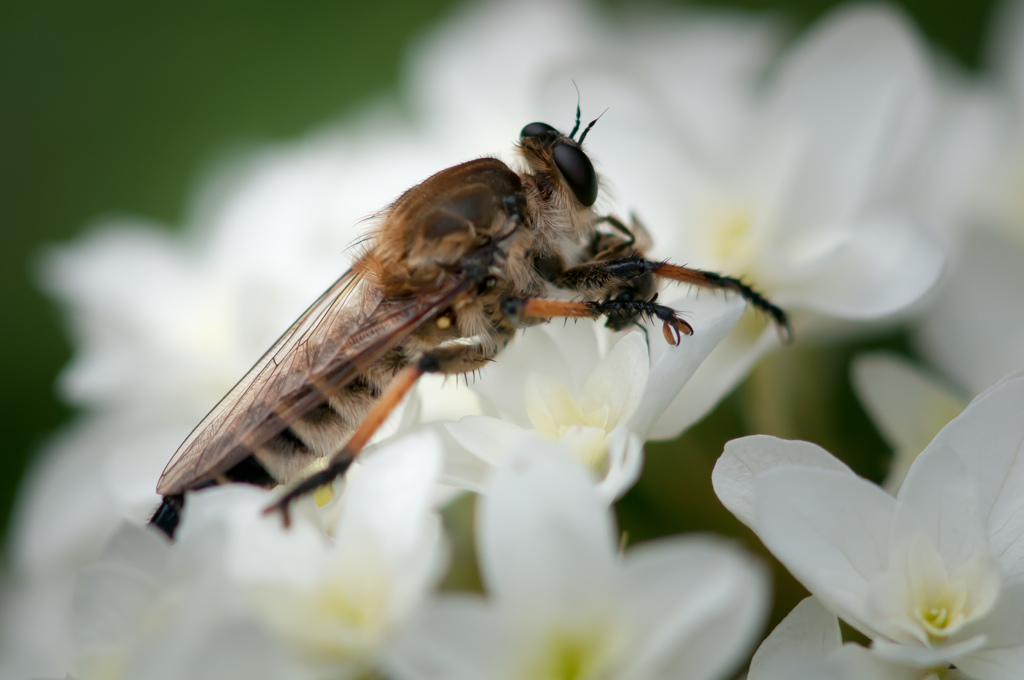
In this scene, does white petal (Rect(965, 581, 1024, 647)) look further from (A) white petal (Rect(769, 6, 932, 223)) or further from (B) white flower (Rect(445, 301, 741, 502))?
(A) white petal (Rect(769, 6, 932, 223))

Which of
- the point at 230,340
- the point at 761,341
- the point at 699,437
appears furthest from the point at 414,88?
the point at 761,341

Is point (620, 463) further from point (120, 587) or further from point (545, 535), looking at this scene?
point (120, 587)

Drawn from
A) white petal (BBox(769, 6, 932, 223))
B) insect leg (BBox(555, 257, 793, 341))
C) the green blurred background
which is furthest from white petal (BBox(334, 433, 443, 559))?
the green blurred background

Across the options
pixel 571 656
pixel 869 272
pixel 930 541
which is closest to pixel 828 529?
pixel 930 541

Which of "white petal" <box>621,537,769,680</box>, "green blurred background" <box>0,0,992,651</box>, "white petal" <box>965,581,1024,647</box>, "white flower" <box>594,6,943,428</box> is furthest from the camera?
"green blurred background" <box>0,0,992,651</box>

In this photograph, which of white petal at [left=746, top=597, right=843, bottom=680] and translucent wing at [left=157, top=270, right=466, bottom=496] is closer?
white petal at [left=746, top=597, right=843, bottom=680]

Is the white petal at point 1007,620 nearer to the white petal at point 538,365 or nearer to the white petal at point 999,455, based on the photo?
the white petal at point 999,455

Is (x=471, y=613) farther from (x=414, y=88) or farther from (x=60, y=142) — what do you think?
(x=60, y=142)
